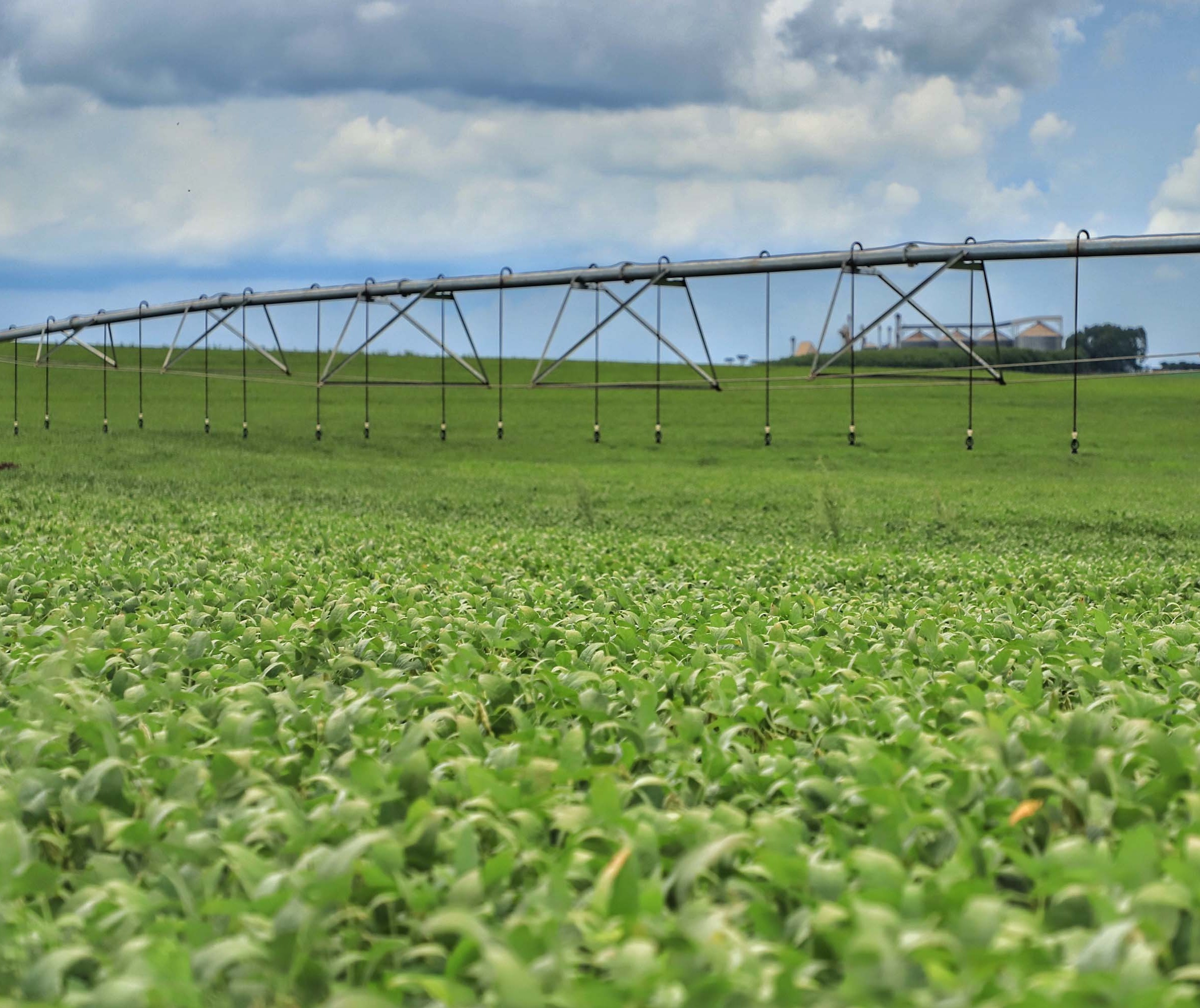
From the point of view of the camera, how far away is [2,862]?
2.96m

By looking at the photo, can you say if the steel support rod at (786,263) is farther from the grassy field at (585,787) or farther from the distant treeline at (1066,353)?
the grassy field at (585,787)

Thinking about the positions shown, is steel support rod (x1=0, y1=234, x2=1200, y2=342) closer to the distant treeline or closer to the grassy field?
the distant treeline

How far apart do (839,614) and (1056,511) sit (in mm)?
19915

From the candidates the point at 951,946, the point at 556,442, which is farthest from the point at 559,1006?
the point at 556,442

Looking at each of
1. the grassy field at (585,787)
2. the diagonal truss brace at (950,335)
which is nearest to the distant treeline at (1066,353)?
the diagonal truss brace at (950,335)

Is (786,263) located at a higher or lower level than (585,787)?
higher

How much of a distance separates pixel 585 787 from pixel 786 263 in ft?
59.6

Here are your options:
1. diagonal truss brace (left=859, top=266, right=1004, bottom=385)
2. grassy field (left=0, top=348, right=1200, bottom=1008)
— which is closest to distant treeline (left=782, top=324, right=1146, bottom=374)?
diagonal truss brace (left=859, top=266, right=1004, bottom=385)

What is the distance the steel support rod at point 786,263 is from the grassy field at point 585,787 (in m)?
9.43

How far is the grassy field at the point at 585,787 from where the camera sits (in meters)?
2.37

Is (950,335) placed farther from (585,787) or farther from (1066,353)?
(585,787)

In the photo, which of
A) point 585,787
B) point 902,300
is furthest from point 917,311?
point 585,787

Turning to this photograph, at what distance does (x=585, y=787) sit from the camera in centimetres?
371

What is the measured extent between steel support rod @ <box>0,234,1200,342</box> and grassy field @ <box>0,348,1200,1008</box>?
30.9 feet
